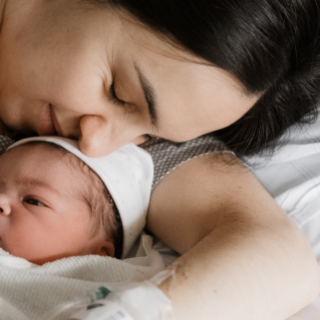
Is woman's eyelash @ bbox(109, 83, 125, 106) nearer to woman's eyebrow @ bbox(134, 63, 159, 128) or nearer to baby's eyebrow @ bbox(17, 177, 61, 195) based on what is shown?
woman's eyebrow @ bbox(134, 63, 159, 128)

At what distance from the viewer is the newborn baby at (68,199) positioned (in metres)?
0.87

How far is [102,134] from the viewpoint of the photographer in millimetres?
861

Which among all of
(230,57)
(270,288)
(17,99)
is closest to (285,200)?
(270,288)

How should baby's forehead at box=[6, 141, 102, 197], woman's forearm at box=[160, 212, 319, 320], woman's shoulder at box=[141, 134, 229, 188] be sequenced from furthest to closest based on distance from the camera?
woman's shoulder at box=[141, 134, 229, 188], baby's forehead at box=[6, 141, 102, 197], woman's forearm at box=[160, 212, 319, 320]

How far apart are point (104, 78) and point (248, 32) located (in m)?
0.32

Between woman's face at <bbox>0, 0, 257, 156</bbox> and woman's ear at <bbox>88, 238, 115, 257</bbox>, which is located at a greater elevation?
woman's face at <bbox>0, 0, 257, 156</bbox>

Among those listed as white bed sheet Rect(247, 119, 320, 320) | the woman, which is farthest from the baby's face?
white bed sheet Rect(247, 119, 320, 320)

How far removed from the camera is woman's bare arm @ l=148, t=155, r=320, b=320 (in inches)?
27.5

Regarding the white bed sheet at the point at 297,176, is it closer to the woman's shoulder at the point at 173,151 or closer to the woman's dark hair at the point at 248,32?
the woman's shoulder at the point at 173,151

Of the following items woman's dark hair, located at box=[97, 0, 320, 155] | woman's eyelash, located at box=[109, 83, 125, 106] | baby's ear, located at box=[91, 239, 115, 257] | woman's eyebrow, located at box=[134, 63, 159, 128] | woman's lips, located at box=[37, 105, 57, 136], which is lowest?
baby's ear, located at box=[91, 239, 115, 257]

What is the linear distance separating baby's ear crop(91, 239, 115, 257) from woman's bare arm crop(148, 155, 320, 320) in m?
0.15

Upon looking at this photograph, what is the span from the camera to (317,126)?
4.08 feet

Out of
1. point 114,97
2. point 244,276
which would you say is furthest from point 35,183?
point 244,276

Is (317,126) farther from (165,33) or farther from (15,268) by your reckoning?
(15,268)
